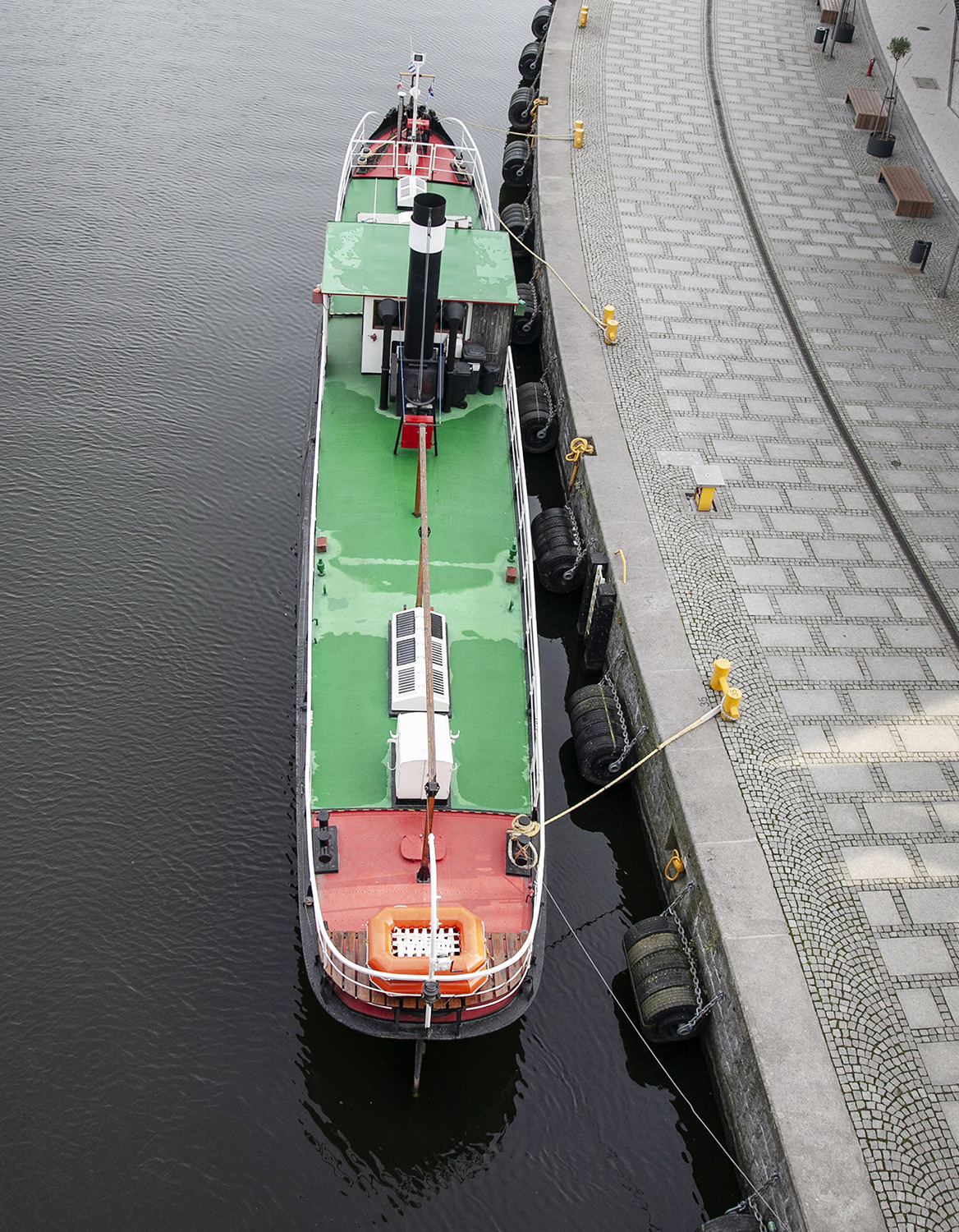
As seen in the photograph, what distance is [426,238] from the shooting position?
20547mm

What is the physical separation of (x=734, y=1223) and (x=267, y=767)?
10.7 metres

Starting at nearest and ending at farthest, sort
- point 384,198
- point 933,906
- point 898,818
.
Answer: point 933,906, point 898,818, point 384,198

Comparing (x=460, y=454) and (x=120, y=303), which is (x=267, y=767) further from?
(x=120, y=303)

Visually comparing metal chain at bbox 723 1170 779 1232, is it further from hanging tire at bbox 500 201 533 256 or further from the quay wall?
hanging tire at bbox 500 201 533 256

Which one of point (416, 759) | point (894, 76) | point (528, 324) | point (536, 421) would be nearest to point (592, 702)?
point (416, 759)

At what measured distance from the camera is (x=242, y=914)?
18.8 meters

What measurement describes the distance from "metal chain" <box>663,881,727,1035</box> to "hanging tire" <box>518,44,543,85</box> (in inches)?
1477

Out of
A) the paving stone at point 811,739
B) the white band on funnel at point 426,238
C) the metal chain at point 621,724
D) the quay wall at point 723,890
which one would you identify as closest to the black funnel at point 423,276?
the white band on funnel at point 426,238

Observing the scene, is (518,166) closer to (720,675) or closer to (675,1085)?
(720,675)

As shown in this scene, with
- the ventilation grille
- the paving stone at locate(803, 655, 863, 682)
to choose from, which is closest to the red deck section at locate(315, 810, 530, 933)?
the ventilation grille

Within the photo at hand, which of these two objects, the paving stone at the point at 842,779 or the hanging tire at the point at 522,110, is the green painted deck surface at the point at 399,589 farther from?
the hanging tire at the point at 522,110

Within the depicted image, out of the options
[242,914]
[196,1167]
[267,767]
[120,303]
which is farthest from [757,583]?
[120,303]

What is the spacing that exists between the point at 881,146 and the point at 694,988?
32.7 m

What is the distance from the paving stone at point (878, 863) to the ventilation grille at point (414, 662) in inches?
273
